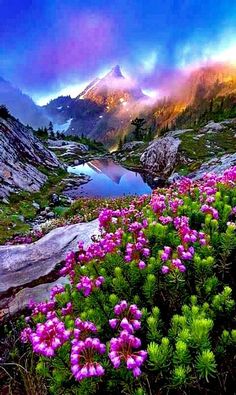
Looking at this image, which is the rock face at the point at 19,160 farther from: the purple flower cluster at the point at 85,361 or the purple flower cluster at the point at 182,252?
the purple flower cluster at the point at 85,361

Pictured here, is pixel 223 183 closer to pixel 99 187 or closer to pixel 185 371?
pixel 185 371

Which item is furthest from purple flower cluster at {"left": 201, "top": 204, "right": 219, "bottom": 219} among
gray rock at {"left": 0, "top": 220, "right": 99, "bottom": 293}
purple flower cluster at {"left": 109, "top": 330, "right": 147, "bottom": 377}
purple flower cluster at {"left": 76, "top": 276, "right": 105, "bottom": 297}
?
gray rock at {"left": 0, "top": 220, "right": 99, "bottom": 293}

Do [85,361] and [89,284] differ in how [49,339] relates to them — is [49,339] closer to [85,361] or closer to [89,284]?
[85,361]

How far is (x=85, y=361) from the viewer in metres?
3.12

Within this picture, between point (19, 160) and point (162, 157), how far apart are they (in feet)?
93.6

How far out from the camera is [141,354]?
2990mm

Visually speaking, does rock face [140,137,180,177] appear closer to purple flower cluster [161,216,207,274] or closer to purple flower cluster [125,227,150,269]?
purple flower cluster [125,227,150,269]

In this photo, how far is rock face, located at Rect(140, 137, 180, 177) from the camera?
6229 cm

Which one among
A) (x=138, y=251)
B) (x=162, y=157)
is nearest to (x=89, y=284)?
(x=138, y=251)

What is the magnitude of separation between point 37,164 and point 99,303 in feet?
182

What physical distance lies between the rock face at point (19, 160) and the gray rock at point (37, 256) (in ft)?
87.1

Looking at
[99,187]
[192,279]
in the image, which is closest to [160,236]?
[192,279]

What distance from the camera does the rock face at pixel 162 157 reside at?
6229 cm

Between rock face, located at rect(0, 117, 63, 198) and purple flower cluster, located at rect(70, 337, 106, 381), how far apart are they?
114ft
